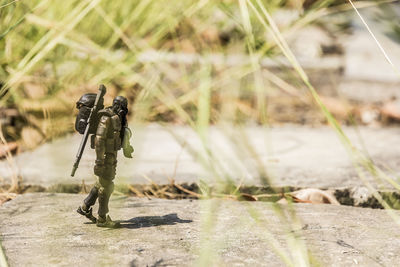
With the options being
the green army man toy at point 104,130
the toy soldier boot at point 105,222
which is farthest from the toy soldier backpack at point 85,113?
the toy soldier boot at point 105,222

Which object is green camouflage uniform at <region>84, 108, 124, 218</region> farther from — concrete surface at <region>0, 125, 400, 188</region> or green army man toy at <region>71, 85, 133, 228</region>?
concrete surface at <region>0, 125, 400, 188</region>

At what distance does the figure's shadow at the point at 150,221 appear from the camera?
92 centimetres

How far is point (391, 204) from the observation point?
1.17 meters

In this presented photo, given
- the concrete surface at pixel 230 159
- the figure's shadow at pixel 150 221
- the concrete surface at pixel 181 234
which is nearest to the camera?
the concrete surface at pixel 181 234

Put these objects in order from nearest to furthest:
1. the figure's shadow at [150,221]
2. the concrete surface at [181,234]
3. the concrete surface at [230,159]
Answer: the concrete surface at [181,234] < the figure's shadow at [150,221] < the concrete surface at [230,159]

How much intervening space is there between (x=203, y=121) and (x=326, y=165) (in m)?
0.66

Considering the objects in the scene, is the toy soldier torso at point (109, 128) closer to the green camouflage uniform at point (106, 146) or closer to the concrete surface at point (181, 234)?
the green camouflage uniform at point (106, 146)

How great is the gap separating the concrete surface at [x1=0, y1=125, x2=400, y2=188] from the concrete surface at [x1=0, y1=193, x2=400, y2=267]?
0.35 feet

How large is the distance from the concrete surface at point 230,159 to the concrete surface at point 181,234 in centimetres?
11

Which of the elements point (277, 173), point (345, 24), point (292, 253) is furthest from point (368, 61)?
point (292, 253)

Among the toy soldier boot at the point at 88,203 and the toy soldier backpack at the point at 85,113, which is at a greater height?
the toy soldier backpack at the point at 85,113

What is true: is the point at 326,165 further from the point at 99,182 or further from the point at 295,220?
the point at 99,182

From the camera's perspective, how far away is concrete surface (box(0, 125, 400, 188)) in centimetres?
129

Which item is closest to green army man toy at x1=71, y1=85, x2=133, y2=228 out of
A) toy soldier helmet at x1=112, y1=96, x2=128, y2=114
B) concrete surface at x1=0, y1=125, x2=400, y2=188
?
toy soldier helmet at x1=112, y1=96, x2=128, y2=114
